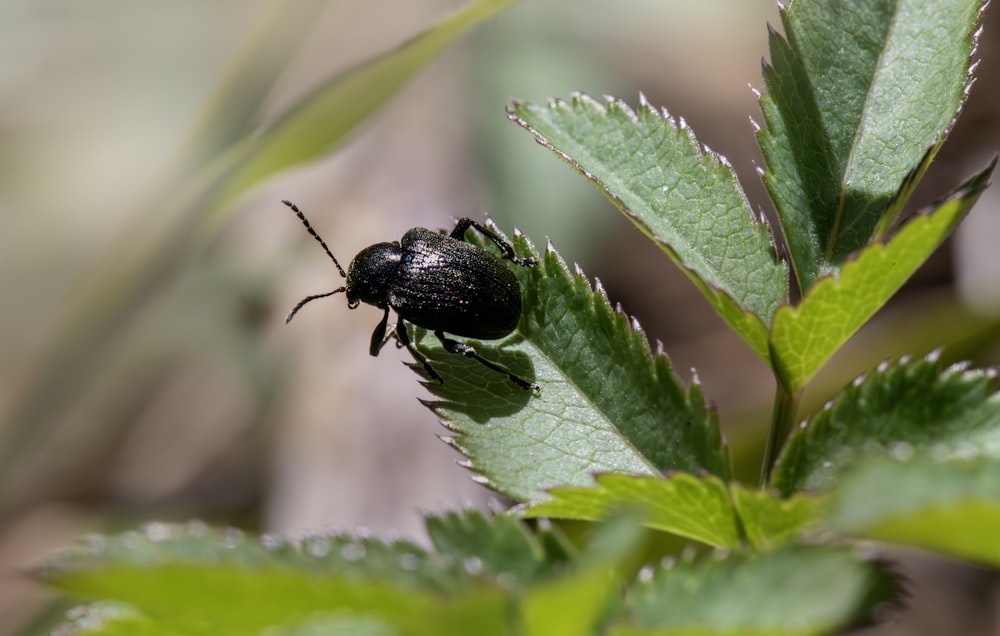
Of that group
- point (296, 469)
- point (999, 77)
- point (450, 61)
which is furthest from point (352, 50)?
point (999, 77)

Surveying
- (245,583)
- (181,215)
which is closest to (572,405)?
(245,583)

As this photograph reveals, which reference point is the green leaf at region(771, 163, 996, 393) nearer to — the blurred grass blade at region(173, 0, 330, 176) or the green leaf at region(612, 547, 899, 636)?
the green leaf at region(612, 547, 899, 636)

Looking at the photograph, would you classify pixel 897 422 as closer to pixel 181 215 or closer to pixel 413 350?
pixel 413 350

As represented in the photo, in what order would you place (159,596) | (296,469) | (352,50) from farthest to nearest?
(352,50) < (296,469) < (159,596)

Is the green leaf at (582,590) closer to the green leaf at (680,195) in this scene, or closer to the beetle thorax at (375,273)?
the green leaf at (680,195)

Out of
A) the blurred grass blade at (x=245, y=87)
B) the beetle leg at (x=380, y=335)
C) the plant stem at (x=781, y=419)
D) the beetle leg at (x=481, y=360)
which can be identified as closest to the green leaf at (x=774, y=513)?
the plant stem at (x=781, y=419)

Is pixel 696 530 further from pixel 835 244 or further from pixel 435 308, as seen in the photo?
pixel 435 308
